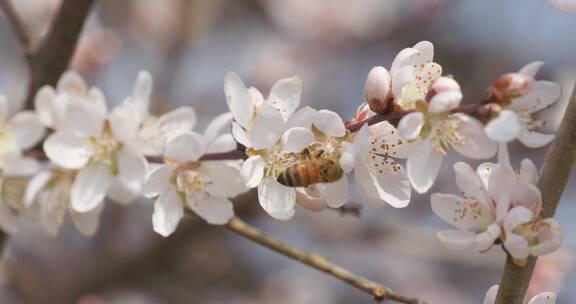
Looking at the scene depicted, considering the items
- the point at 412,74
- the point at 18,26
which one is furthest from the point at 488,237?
the point at 18,26

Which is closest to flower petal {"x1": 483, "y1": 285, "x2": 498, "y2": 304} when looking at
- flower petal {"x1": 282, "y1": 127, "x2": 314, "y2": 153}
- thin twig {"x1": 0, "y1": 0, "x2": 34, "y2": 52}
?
flower petal {"x1": 282, "y1": 127, "x2": 314, "y2": 153}

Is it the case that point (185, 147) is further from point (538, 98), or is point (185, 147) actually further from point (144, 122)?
point (538, 98)

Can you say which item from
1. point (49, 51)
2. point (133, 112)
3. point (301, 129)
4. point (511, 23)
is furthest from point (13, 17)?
point (511, 23)

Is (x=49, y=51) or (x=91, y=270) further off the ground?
(x=49, y=51)

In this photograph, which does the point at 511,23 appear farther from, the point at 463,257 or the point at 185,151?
the point at 185,151

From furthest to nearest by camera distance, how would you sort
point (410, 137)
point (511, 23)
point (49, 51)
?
point (511, 23)
point (49, 51)
point (410, 137)

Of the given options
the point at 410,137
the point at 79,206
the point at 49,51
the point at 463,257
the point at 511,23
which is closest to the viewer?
the point at 410,137

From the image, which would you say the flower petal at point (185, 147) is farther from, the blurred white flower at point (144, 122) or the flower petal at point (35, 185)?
the flower petal at point (35, 185)

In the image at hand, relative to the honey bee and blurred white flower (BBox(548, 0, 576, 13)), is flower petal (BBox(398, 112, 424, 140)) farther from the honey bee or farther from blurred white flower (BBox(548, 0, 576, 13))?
blurred white flower (BBox(548, 0, 576, 13))
